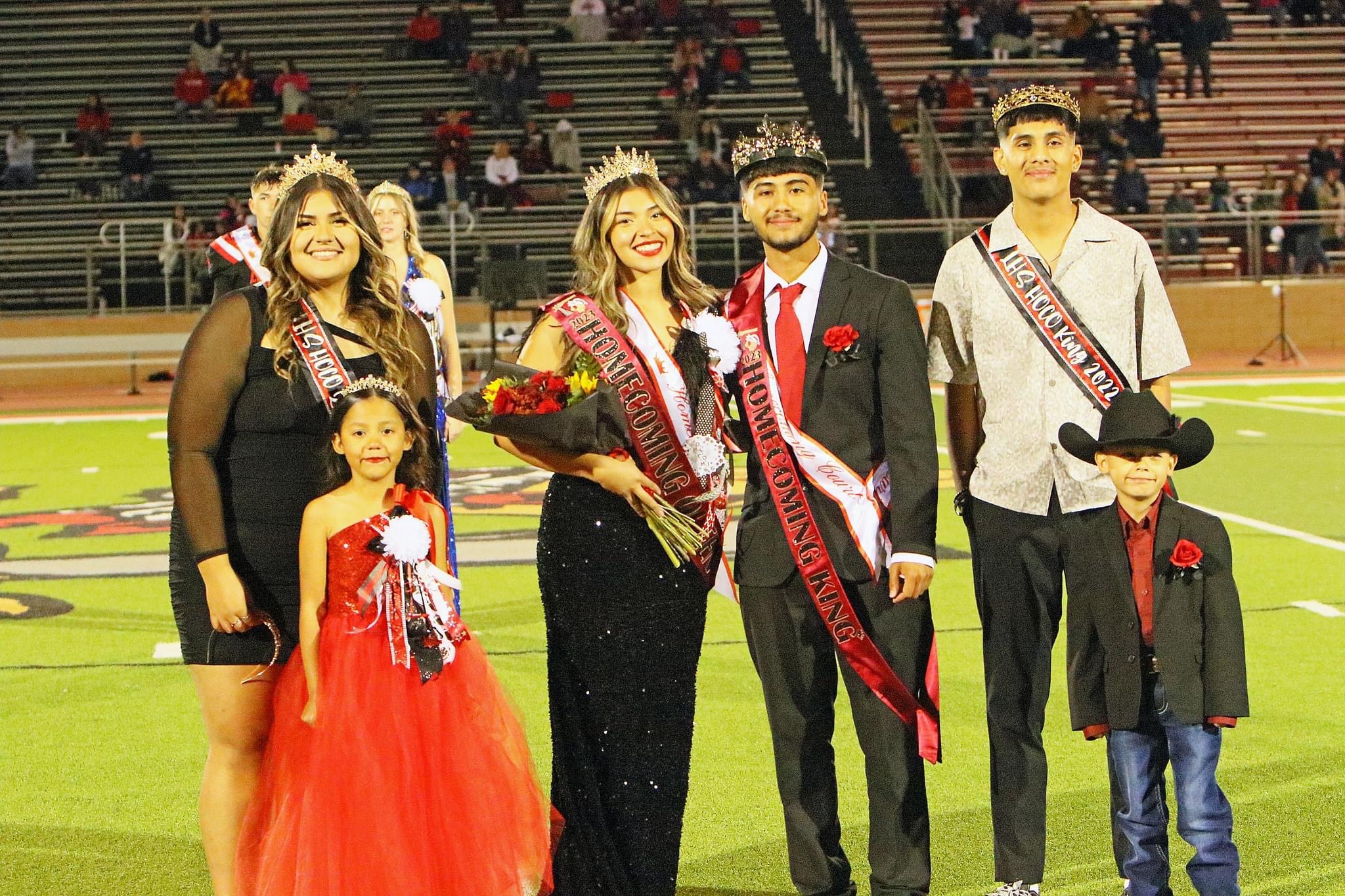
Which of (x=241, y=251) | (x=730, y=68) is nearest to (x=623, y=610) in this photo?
(x=241, y=251)

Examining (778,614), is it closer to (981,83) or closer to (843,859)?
(843,859)

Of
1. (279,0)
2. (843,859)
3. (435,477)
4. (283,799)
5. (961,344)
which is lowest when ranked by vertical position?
(843,859)

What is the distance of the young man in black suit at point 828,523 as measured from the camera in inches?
144

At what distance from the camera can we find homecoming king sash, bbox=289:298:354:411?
339 centimetres

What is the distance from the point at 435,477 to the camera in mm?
3605

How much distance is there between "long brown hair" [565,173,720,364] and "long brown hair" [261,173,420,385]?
0.36 metres

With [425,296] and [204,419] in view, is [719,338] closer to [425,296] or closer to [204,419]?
[204,419]

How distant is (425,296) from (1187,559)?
300 cm

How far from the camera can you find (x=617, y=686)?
3584mm

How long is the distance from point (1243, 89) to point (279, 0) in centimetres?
1431

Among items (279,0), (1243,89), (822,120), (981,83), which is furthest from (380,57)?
(1243,89)

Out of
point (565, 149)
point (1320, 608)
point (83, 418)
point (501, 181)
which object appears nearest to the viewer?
point (1320, 608)

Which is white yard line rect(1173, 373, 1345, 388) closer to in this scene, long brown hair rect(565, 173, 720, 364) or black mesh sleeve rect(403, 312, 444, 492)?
long brown hair rect(565, 173, 720, 364)

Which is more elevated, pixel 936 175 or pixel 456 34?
pixel 456 34
